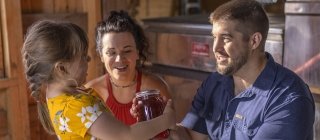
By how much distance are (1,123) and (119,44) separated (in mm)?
960

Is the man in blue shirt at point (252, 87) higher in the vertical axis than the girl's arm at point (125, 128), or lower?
higher

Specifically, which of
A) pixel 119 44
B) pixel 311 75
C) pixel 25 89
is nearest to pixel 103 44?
pixel 119 44

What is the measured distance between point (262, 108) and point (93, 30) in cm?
153

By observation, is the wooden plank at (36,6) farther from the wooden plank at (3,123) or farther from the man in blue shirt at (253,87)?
the man in blue shirt at (253,87)

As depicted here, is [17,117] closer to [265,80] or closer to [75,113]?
[75,113]

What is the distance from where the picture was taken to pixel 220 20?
138cm

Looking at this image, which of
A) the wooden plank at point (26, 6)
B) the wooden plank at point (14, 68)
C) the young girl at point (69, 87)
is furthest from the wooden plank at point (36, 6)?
the young girl at point (69, 87)

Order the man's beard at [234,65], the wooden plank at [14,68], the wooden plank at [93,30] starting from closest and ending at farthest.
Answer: the man's beard at [234,65], the wooden plank at [14,68], the wooden plank at [93,30]

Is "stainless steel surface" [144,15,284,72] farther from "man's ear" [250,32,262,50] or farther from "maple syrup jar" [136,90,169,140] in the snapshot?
"maple syrup jar" [136,90,169,140]

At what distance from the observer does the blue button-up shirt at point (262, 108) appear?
4.14 feet

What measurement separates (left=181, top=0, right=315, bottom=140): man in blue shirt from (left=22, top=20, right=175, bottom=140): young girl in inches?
9.6

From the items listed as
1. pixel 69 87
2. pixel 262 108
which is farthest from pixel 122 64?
pixel 262 108

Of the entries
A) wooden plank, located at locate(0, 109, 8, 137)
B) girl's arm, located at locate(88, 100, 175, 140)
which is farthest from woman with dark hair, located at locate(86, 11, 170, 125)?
wooden plank, located at locate(0, 109, 8, 137)

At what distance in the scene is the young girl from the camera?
1271 mm
